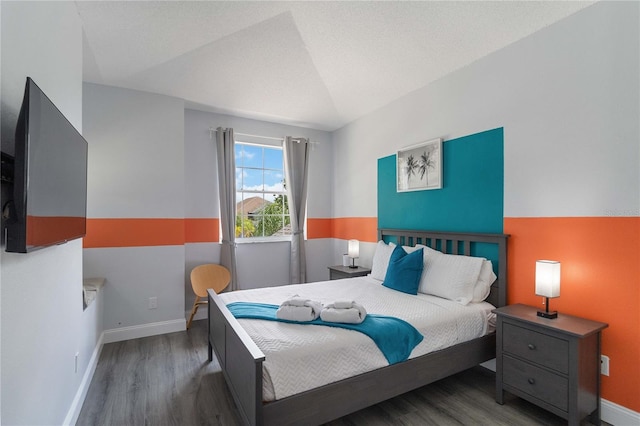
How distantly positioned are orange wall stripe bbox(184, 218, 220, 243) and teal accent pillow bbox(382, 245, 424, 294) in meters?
2.42

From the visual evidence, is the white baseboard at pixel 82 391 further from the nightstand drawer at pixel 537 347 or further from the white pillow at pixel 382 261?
the nightstand drawer at pixel 537 347

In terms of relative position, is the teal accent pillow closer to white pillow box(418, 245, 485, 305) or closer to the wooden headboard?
white pillow box(418, 245, 485, 305)

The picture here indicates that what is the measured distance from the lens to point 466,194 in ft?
9.64

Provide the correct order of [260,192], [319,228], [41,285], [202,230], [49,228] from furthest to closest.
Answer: [319,228] < [260,192] < [202,230] < [41,285] < [49,228]

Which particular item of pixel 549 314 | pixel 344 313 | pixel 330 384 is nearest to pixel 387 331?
pixel 344 313

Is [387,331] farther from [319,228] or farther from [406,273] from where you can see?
[319,228]

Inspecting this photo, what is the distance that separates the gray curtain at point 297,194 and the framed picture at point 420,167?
1625mm

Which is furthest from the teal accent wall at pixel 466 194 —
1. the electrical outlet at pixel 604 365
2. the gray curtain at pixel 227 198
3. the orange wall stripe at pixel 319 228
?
the gray curtain at pixel 227 198

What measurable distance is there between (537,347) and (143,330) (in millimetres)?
3772

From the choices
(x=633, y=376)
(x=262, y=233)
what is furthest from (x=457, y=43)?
(x=262, y=233)

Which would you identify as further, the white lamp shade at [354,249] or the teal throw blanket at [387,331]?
the white lamp shade at [354,249]

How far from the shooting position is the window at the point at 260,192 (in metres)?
4.54

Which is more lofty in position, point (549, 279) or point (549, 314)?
point (549, 279)

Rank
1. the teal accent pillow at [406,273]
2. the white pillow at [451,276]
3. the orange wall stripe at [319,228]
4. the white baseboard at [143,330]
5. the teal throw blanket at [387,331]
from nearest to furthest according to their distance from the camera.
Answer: the teal throw blanket at [387,331]
the white pillow at [451,276]
the teal accent pillow at [406,273]
the white baseboard at [143,330]
the orange wall stripe at [319,228]
